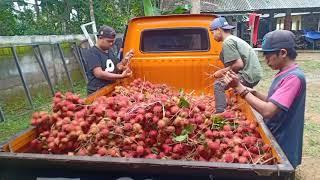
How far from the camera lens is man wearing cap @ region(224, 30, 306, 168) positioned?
281cm

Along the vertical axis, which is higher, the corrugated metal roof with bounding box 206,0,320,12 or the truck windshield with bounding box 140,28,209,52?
the truck windshield with bounding box 140,28,209,52

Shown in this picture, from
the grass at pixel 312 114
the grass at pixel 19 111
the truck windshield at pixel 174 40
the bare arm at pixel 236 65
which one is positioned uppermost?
the truck windshield at pixel 174 40

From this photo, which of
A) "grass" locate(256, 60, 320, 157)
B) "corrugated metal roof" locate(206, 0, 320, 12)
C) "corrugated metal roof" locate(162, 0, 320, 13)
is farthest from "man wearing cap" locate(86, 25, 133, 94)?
"corrugated metal roof" locate(206, 0, 320, 12)

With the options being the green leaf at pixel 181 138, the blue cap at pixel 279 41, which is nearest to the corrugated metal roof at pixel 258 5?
the blue cap at pixel 279 41

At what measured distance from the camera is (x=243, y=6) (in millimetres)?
21969

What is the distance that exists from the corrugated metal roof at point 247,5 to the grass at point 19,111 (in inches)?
427

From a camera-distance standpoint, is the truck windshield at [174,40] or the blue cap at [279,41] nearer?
the blue cap at [279,41]

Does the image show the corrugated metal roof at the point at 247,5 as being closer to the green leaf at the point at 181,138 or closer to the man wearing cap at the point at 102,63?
the man wearing cap at the point at 102,63

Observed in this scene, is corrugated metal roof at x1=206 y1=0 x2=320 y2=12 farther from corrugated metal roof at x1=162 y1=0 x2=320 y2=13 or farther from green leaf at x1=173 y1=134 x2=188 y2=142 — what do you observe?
green leaf at x1=173 y1=134 x2=188 y2=142

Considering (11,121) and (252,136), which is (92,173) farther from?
(11,121)

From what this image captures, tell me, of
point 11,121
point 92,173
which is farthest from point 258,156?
point 11,121

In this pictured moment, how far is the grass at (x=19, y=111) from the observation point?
6.52 metres

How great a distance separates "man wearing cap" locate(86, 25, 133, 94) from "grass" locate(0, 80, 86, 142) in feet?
5.54

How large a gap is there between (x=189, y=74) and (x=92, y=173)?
147 inches
